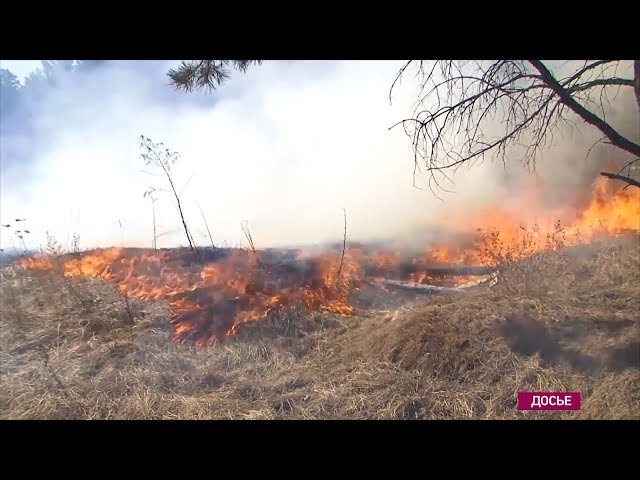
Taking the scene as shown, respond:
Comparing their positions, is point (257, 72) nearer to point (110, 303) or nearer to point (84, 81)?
point (84, 81)

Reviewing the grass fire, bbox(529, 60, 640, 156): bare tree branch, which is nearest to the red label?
the grass fire

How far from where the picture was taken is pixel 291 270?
3.82 m

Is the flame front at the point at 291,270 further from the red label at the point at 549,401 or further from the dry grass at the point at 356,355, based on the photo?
the red label at the point at 549,401

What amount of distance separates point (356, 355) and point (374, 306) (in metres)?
0.38

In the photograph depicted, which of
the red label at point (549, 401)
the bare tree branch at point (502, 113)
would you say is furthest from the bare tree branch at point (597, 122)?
the red label at point (549, 401)

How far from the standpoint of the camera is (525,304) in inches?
146

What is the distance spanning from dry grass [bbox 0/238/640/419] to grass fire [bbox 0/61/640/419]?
1 cm

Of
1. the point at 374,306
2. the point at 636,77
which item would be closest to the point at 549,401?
the point at 374,306

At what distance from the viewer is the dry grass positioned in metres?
3.56

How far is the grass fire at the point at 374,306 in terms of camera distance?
360 cm

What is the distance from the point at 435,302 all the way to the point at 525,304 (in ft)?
2.11

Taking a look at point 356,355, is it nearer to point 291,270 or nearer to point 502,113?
point 291,270
